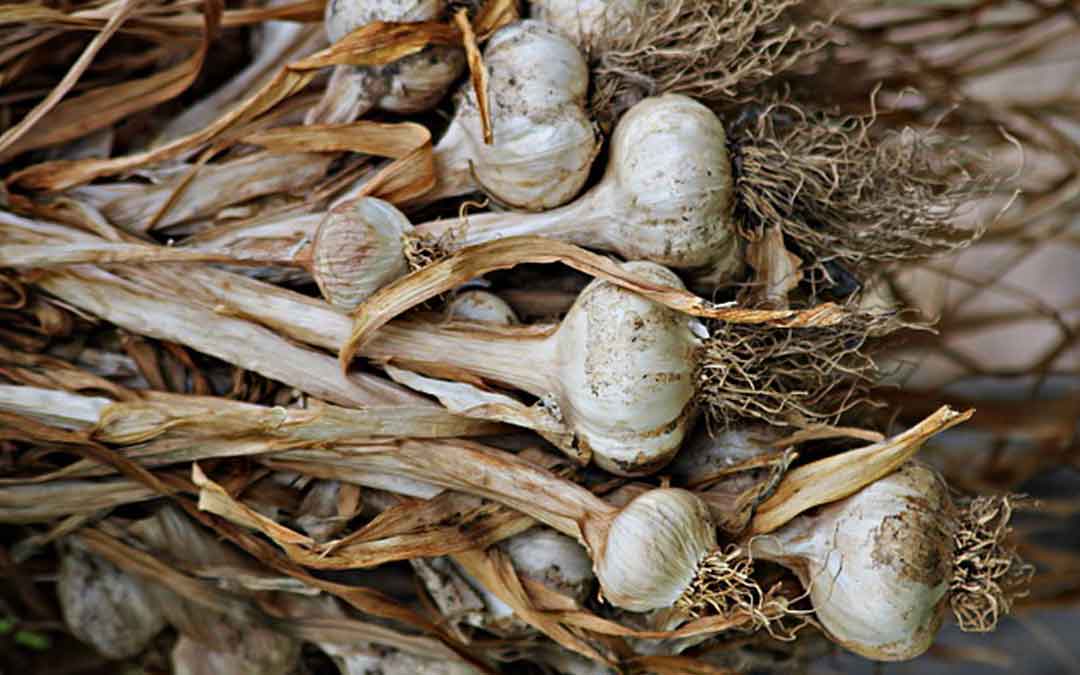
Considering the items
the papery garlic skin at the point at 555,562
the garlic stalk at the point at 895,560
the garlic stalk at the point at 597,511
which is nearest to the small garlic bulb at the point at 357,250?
the garlic stalk at the point at 597,511

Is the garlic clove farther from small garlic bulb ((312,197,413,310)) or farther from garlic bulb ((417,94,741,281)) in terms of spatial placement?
small garlic bulb ((312,197,413,310))

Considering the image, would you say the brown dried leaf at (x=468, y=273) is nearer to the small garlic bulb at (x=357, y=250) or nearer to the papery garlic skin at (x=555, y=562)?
the small garlic bulb at (x=357, y=250)

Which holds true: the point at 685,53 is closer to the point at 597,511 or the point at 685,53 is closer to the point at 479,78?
the point at 479,78

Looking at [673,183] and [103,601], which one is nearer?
[673,183]

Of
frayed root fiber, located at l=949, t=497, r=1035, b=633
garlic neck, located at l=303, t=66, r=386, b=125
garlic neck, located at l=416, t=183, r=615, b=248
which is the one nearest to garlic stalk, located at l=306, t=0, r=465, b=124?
garlic neck, located at l=303, t=66, r=386, b=125

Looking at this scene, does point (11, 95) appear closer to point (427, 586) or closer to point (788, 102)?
point (427, 586)

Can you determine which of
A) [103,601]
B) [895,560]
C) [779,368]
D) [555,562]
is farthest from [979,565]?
[103,601]

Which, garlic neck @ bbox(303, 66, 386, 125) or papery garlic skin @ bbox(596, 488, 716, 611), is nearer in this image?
papery garlic skin @ bbox(596, 488, 716, 611)
